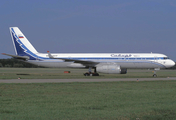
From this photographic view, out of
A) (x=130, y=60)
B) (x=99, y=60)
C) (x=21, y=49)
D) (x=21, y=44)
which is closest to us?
(x=130, y=60)

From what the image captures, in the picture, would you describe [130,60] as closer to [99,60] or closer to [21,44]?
[99,60]

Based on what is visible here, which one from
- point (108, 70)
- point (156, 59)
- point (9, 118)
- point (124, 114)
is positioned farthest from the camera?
point (156, 59)

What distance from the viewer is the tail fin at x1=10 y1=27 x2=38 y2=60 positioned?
41156 millimetres

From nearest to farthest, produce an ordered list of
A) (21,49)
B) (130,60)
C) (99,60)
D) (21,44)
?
1. (130,60)
2. (99,60)
3. (21,49)
4. (21,44)

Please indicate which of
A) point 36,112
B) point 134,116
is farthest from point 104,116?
point 36,112

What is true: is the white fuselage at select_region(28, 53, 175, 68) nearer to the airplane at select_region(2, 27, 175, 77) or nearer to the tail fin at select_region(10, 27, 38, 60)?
the airplane at select_region(2, 27, 175, 77)

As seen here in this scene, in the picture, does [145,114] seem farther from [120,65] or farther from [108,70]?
[120,65]

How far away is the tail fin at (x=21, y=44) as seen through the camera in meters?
41.2

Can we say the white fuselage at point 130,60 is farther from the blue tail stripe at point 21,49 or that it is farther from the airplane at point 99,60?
the blue tail stripe at point 21,49

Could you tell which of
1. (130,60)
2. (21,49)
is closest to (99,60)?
(130,60)

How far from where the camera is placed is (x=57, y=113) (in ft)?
29.5

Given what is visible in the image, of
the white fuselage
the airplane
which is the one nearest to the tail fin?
the airplane

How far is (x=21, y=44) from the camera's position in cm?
4162

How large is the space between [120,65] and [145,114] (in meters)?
29.6
